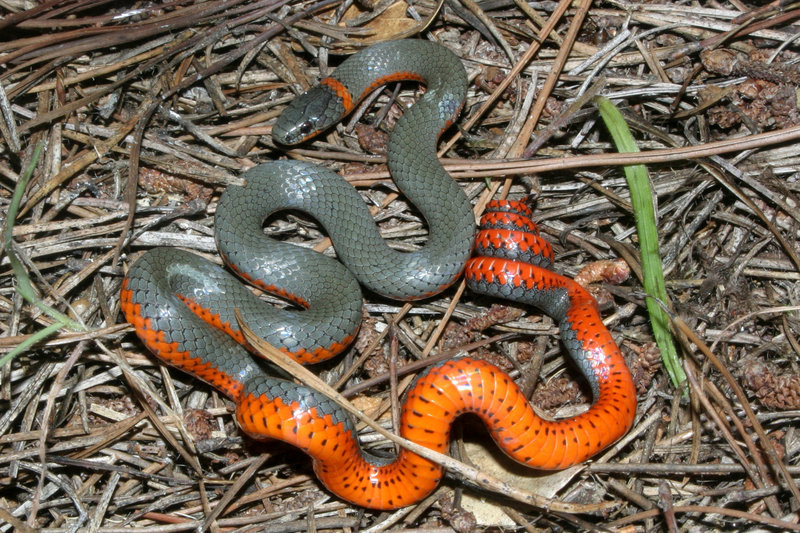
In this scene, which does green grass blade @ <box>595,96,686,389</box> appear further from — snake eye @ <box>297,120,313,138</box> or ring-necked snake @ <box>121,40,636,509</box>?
snake eye @ <box>297,120,313,138</box>

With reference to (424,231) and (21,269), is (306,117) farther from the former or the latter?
(21,269)

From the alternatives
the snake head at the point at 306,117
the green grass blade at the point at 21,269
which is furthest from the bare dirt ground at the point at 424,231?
the snake head at the point at 306,117

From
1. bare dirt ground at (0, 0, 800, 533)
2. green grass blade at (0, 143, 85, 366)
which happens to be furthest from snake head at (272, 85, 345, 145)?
green grass blade at (0, 143, 85, 366)

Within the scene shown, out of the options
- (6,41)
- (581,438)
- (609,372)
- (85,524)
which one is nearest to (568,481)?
(581,438)

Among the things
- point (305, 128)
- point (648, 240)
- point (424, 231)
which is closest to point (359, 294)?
point (424, 231)

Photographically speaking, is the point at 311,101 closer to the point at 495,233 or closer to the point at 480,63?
the point at 480,63
